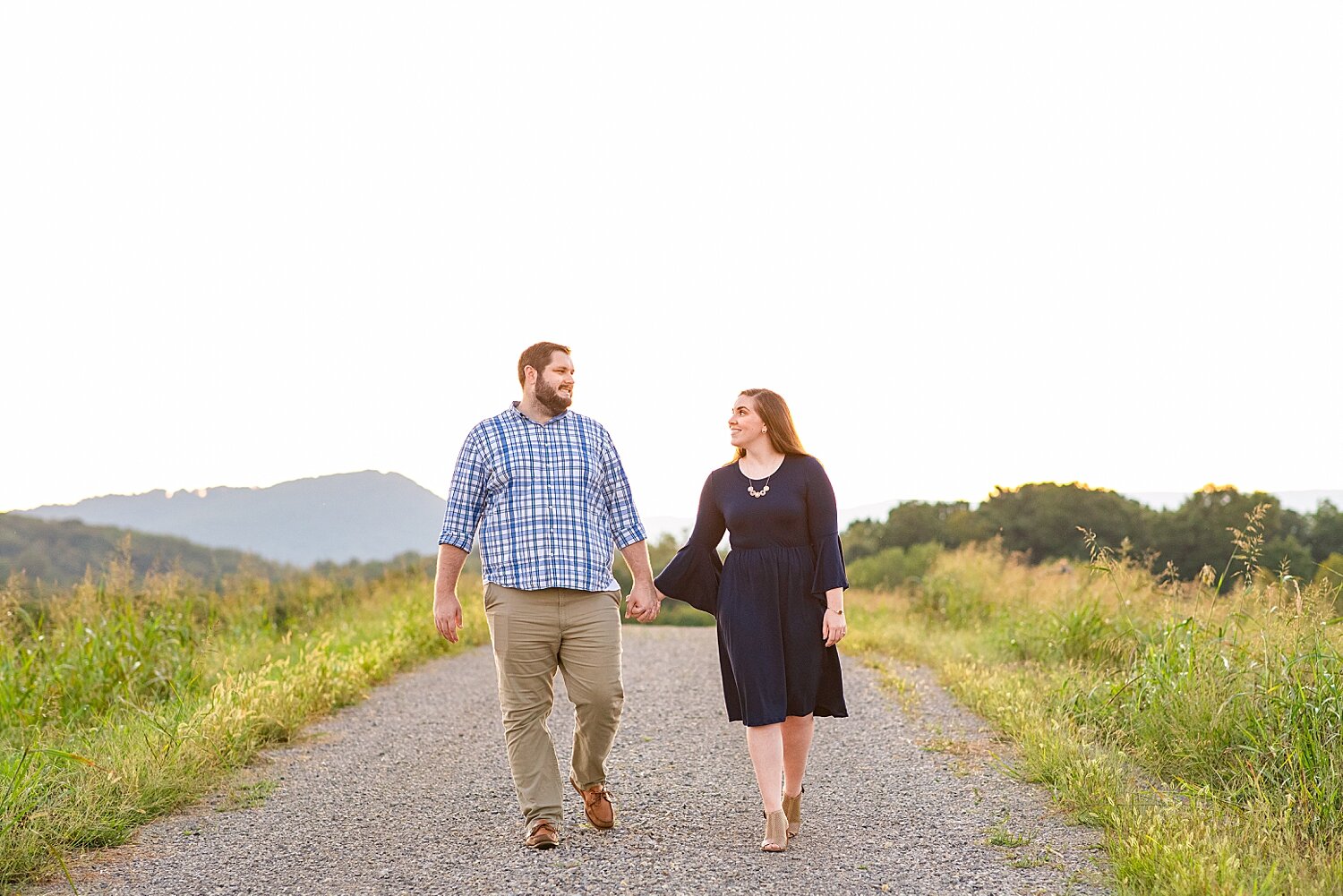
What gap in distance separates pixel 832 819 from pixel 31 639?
271 inches

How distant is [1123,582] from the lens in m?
9.78

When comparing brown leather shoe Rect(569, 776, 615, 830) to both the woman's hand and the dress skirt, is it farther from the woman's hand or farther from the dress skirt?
the woman's hand

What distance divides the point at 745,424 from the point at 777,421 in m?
0.15

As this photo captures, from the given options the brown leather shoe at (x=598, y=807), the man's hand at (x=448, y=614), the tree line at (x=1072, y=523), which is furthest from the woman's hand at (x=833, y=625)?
the tree line at (x=1072, y=523)

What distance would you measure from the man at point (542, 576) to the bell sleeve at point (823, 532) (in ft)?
2.53

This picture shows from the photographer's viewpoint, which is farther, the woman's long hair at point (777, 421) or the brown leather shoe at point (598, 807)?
the brown leather shoe at point (598, 807)

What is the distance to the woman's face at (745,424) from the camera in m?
4.96

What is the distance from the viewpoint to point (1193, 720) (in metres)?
6.00

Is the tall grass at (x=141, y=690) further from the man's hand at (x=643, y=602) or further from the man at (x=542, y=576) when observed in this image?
the man's hand at (x=643, y=602)

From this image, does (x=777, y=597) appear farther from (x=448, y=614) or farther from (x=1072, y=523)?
(x=1072, y=523)

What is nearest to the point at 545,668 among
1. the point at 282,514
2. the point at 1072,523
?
the point at 1072,523

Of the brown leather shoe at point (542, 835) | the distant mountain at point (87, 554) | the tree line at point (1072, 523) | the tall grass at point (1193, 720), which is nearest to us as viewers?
the tall grass at point (1193, 720)

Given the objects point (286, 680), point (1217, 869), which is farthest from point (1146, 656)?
point (286, 680)

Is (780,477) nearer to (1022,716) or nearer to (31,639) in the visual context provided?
(1022,716)
